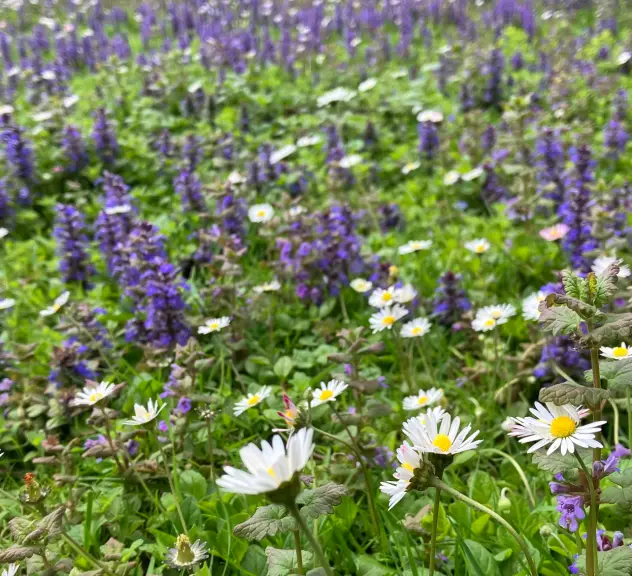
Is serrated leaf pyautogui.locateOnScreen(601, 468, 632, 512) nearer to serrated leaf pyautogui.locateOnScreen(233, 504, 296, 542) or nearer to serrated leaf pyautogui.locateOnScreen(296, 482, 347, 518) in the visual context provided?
serrated leaf pyautogui.locateOnScreen(296, 482, 347, 518)

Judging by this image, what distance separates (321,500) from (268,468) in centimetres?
40

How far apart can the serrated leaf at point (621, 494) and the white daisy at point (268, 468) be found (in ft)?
2.22

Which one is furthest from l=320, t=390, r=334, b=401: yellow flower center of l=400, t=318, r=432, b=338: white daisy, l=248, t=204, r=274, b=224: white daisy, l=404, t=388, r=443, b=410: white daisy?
l=248, t=204, r=274, b=224: white daisy

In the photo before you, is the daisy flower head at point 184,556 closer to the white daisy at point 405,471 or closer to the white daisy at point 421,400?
the white daisy at point 405,471

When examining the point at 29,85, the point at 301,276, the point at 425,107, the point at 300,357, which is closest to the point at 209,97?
the point at 425,107

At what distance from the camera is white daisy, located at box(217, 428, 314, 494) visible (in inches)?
36.9

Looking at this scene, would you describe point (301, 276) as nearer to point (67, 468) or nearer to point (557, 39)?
point (67, 468)

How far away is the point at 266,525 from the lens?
1.34 metres

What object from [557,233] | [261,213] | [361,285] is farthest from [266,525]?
[261,213]

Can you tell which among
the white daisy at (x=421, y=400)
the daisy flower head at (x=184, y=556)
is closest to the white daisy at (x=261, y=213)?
the white daisy at (x=421, y=400)

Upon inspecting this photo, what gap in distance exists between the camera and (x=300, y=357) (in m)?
2.94

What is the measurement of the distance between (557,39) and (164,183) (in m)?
5.19

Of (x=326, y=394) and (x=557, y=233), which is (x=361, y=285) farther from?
(x=326, y=394)

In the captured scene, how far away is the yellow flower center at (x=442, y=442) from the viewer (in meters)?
1.27
